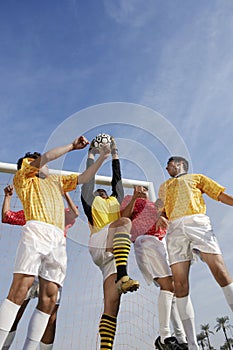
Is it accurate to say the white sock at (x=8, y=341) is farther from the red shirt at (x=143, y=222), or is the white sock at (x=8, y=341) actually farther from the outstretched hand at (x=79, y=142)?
the outstretched hand at (x=79, y=142)

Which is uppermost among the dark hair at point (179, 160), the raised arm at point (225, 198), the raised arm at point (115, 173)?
the dark hair at point (179, 160)

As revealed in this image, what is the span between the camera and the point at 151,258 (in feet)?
13.1

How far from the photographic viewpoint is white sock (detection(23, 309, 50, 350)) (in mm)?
3084

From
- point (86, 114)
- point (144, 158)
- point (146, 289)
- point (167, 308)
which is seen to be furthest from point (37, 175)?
point (146, 289)

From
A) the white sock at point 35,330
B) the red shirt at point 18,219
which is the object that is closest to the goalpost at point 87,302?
the red shirt at point 18,219

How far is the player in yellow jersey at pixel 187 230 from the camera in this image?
3359mm

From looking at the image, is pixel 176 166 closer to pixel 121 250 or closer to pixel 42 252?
pixel 121 250

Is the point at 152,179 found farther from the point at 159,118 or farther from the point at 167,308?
the point at 167,308

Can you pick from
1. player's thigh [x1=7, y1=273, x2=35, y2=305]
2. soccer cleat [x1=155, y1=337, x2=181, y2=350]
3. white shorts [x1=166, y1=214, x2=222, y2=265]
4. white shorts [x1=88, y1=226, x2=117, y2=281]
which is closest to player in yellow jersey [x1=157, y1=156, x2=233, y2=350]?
white shorts [x1=166, y1=214, x2=222, y2=265]

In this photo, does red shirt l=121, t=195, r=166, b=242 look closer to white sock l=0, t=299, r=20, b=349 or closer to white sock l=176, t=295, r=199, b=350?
white sock l=176, t=295, r=199, b=350

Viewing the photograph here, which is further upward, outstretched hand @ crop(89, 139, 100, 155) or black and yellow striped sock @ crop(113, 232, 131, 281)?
outstretched hand @ crop(89, 139, 100, 155)

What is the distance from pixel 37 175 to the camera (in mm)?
3668

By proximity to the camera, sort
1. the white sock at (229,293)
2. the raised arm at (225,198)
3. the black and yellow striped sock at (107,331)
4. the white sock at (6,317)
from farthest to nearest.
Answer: the raised arm at (225,198) → the black and yellow striped sock at (107,331) → the white sock at (229,293) → the white sock at (6,317)

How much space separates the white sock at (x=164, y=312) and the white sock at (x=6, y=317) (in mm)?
1434
